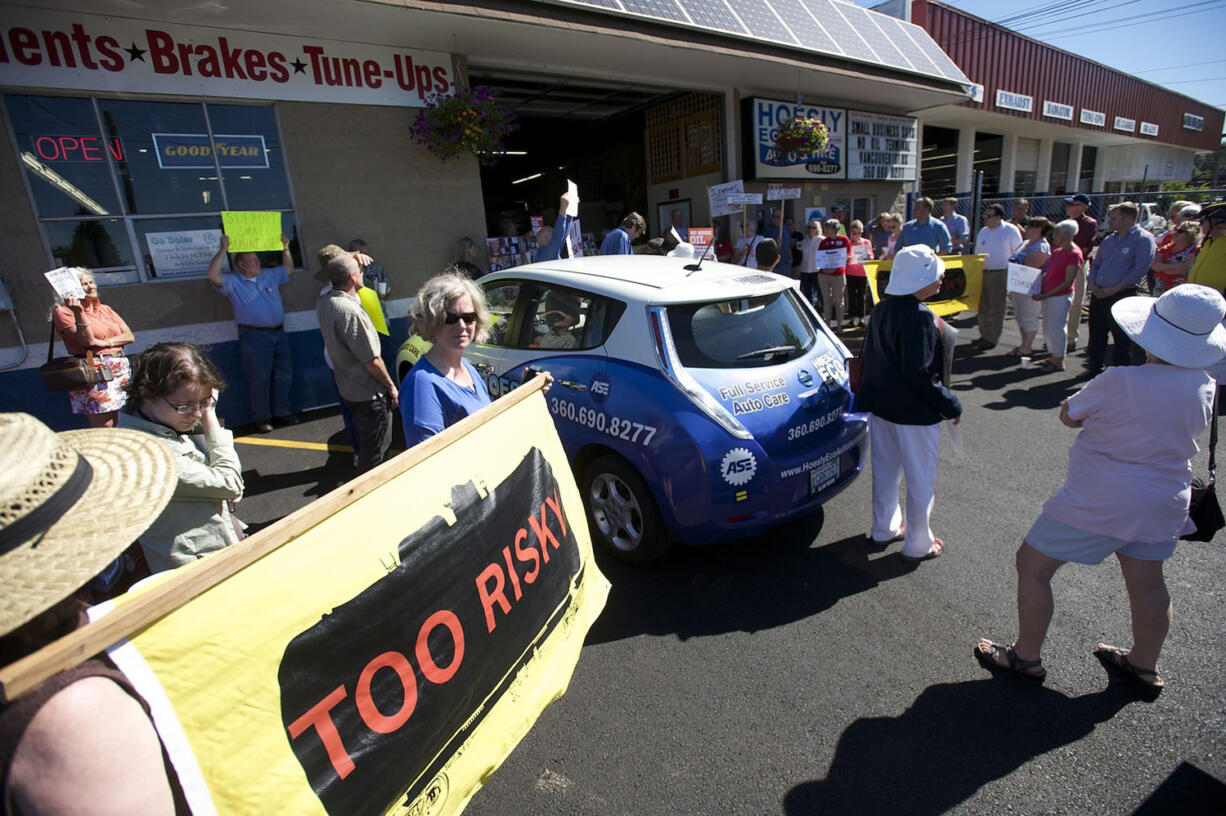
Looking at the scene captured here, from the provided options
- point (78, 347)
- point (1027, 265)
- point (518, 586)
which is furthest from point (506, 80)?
point (518, 586)

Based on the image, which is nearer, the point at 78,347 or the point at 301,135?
the point at 78,347

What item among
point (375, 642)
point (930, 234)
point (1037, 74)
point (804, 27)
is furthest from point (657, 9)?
point (1037, 74)

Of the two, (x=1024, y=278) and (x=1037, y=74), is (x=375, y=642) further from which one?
(x=1037, y=74)

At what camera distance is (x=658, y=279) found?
366 cm

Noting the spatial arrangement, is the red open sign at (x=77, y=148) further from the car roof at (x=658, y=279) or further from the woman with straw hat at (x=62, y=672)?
the woman with straw hat at (x=62, y=672)

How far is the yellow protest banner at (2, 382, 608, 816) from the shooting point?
1195mm

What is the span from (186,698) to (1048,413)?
7184 mm

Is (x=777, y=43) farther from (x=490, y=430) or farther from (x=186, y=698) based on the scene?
(x=186, y=698)

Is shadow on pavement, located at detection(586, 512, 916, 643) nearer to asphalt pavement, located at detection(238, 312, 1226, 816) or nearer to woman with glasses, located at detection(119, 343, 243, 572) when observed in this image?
asphalt pavement, located at detection(238, 312, 1226, 816)

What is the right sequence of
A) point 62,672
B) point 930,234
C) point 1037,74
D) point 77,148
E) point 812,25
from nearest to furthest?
1. point 62,672
2. point 77,148
3. point 930,234
4. point 812,25
5. point 1037,74

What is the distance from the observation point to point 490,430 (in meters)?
2.16

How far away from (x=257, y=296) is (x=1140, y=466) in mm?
7559

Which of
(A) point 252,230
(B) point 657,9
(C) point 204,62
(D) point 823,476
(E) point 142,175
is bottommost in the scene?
(D) point 823,476

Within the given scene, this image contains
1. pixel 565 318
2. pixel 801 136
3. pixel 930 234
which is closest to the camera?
pixel 565 318
